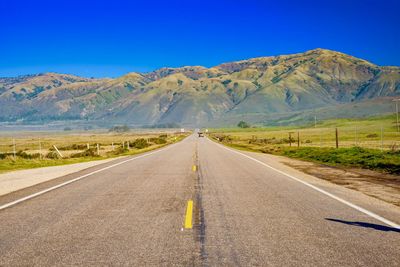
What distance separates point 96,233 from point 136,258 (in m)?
1.56

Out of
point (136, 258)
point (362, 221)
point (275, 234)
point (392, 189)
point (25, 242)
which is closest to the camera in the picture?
point (136, 258)

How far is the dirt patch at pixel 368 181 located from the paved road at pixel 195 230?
1.68 meters

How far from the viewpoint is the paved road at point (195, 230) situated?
5.61 meters

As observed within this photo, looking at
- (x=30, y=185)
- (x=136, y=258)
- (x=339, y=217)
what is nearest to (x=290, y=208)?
(x=339, y=217)

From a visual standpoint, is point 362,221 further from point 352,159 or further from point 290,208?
point 352,159

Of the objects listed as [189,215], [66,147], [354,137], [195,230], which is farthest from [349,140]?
[195,230]

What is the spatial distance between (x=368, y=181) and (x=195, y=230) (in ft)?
30.2

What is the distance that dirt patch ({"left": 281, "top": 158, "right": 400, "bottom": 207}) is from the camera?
11.2m

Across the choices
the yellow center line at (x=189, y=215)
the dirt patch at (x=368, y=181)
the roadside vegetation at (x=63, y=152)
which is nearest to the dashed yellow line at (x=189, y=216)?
the yellow center line at (x=189, y=215)

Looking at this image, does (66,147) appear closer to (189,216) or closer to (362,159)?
(362,159)

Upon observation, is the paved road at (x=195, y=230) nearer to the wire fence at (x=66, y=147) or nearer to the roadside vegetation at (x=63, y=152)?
the roadside vegetation at (x=63, y=152)

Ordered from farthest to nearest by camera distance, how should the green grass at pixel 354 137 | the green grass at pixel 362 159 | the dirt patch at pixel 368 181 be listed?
1. the green grass at pixel 354 137
2. the green grass at pixel 362 159
3. the dirt patch at pixel 368 181

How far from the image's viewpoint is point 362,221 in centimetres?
776

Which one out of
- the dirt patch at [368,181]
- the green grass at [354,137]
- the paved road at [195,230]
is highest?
the paved road at [195,230]
